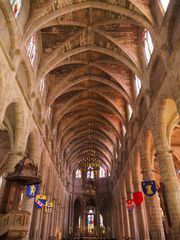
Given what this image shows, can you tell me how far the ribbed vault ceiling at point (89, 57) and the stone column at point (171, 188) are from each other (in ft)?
23.2

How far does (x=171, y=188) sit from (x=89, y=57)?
13746 millimetres

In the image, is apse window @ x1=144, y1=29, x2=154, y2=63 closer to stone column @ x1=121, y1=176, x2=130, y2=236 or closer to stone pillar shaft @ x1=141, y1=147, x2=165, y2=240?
stone pillar shaft @ x1=141, y1=147, x2=165, y2=240

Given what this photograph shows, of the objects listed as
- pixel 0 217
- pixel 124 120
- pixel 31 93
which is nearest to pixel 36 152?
pixel 31 93

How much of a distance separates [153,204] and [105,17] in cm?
1407

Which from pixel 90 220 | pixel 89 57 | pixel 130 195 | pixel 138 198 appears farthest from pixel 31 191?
pixel 90 220

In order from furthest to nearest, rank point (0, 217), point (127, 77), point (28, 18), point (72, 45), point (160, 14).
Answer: point (127, 77) < point (72, 45) < point (28, 18) < point (160, 14) < point (0, 217)

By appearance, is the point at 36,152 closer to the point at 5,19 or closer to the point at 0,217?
the point at 0,217

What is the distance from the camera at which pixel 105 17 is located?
15.2m

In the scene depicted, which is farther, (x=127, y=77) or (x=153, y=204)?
(x=127, y=77)

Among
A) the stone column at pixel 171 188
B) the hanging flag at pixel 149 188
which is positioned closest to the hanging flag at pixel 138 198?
the hanging flag at pixel 149 188

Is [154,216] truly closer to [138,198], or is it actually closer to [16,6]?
[138,198]

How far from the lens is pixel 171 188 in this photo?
10.4 metres

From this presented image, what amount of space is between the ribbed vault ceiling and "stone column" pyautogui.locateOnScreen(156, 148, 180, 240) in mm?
7074

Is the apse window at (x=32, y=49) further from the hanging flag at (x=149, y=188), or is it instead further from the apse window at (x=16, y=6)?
the hanging flag at (x=149, y=188)
